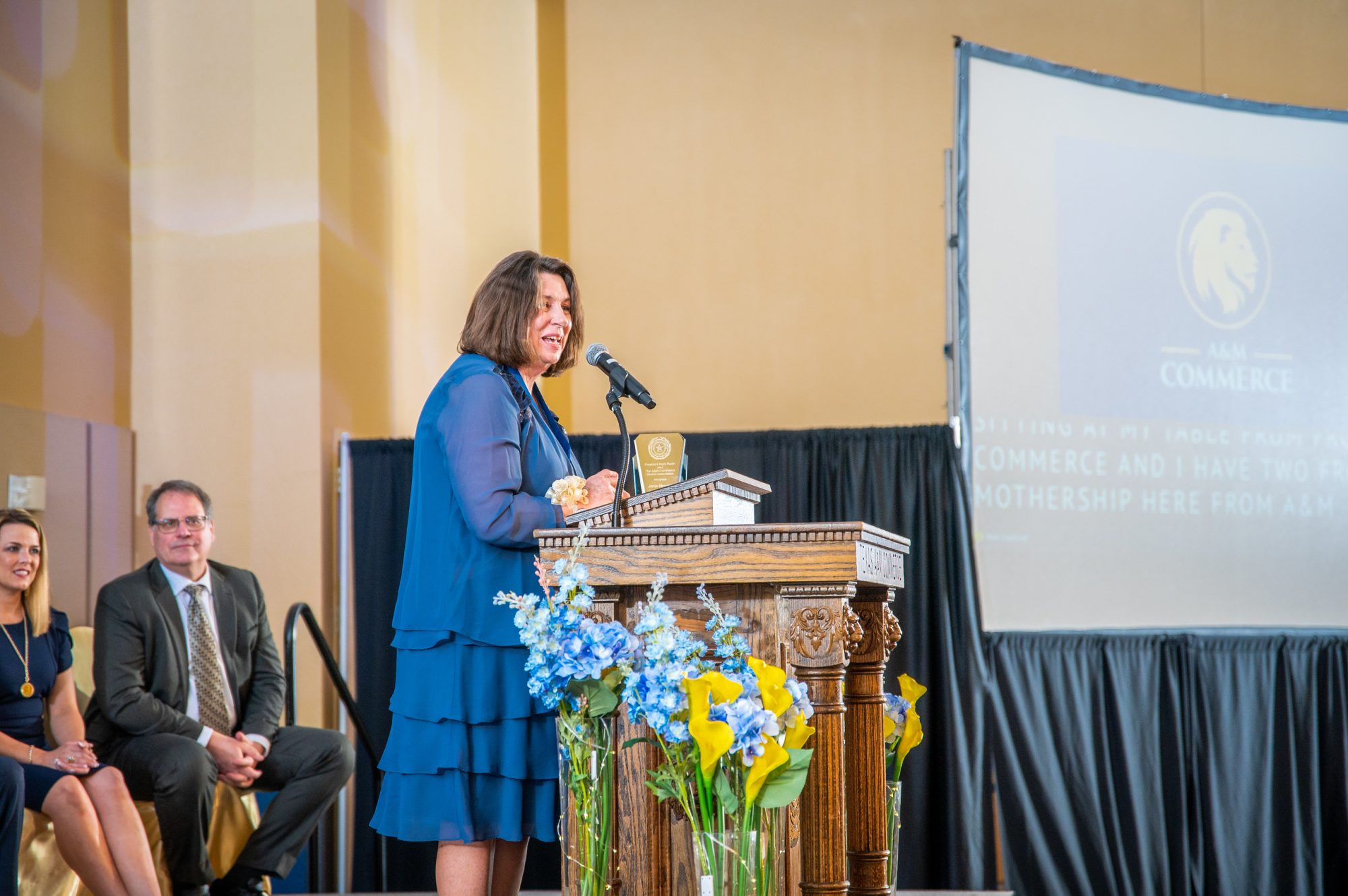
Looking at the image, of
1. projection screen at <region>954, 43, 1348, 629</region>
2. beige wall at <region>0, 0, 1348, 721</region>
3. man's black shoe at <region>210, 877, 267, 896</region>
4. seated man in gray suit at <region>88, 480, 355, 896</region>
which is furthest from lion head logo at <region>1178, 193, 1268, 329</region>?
man's black shoe at <region>210, 877, 267, 896</region>

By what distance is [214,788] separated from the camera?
3.63 metres

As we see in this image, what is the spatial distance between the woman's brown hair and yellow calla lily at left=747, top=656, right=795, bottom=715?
0.71 metres

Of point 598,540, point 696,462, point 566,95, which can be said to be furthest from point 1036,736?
point 566,95

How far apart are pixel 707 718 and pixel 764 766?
0.10 meters

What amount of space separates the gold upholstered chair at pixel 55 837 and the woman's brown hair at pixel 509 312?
2.04 meters

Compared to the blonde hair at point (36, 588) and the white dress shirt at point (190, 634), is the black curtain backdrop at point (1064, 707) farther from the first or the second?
the blonde hair at point (36, 588)

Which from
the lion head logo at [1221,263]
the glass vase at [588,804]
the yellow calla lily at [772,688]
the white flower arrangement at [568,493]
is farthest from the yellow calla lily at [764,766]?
the lion head logo at [1221,263]

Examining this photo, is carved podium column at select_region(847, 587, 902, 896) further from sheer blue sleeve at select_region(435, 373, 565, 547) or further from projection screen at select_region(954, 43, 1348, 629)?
projection screen at select_region(954, 43, 1348, 629)

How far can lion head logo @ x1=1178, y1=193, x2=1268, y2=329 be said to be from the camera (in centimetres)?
514

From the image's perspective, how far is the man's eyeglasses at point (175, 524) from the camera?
12.5 feet

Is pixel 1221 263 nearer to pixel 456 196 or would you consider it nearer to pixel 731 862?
pixel 456 196

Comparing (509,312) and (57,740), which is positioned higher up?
(509,312)

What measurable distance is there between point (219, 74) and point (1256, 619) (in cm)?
439

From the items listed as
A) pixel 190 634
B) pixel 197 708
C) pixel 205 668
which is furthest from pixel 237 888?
pixel 190 634
